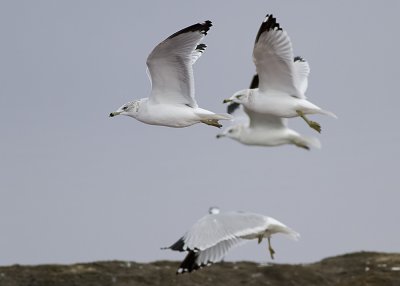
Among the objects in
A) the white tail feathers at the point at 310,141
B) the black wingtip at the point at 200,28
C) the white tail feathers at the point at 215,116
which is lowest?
the white tail feathers at the point at 215,116

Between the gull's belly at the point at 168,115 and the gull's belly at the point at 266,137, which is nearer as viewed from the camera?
the gull's belly at the point at 168,115

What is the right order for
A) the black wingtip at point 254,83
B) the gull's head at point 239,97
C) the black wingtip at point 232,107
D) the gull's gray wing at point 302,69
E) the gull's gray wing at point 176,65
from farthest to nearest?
the black wingtip at point 232,107 < the gull's gray wing at point 302,69 < the black wingtip at point 254,83 < the gull's head at point 239,97 < the gull's gray wing at point 176,65

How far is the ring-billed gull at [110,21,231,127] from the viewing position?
13.7m

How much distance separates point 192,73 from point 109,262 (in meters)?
7.99

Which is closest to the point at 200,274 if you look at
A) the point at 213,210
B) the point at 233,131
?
the point at 213,210

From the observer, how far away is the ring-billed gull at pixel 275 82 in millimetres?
14086

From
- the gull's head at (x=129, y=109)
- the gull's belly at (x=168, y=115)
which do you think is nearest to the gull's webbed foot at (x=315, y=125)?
the gull's belly at (x=168, y=115)

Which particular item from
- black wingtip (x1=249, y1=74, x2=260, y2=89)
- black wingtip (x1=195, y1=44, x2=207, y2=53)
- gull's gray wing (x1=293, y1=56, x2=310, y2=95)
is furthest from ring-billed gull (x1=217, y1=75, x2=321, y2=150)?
black wingtip (x1=195, y1=44, x2=207, y2=53)

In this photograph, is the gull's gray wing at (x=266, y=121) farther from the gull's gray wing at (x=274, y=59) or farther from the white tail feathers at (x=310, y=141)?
the gull's gray wing at (x=274, y=59)

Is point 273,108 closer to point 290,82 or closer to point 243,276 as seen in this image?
point 290,82

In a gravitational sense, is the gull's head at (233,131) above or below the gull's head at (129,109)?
above

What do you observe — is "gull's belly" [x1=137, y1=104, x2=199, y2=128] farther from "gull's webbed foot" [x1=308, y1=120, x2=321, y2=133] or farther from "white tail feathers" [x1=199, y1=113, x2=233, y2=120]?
"gull's webbed foot" [x1=308, y1=120, x2=321, y2=133]

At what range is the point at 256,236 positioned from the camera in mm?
14250

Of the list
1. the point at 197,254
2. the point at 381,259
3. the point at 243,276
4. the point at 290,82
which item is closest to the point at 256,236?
the point at 197,254
